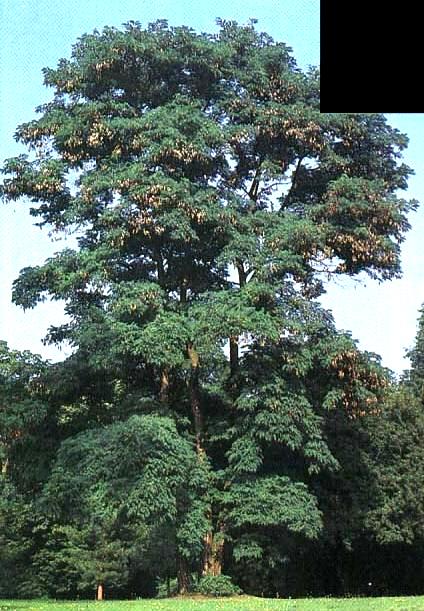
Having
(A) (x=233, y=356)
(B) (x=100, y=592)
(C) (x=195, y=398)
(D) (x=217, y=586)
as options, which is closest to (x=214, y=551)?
(D) (x=217, y=586)

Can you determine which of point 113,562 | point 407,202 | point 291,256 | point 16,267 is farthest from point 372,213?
point 113,562

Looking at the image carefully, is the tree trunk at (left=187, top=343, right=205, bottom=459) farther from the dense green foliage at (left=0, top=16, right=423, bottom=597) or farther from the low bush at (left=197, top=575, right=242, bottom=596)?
the low bush at (left=197, top=575, right=242, bottom=596)

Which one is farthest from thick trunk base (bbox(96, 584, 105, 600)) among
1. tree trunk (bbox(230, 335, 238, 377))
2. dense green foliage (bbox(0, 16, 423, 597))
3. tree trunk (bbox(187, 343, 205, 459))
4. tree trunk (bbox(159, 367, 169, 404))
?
tree trunk (bbox(230, 335, 238, 377))

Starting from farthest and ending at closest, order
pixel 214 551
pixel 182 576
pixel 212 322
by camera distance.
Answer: pixel 212 322 < pixel 214 551 < pixel 182 576

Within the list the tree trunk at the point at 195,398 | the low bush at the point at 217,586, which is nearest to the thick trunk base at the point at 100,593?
the low bush at the point at 217,586

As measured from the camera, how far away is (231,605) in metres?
6.52

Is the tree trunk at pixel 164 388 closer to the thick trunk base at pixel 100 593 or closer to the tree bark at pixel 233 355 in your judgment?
→ the tree bark at pixel 233 355

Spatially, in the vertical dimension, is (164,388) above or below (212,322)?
below

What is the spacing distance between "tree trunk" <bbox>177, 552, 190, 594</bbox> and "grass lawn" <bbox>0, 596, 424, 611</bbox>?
0.25ft

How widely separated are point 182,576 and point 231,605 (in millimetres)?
380

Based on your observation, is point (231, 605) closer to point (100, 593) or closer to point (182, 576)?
point (182, 576)

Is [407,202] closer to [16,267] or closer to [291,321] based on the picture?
[291,321]

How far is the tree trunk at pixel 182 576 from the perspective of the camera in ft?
21.7

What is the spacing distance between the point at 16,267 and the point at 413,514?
10.9ft
